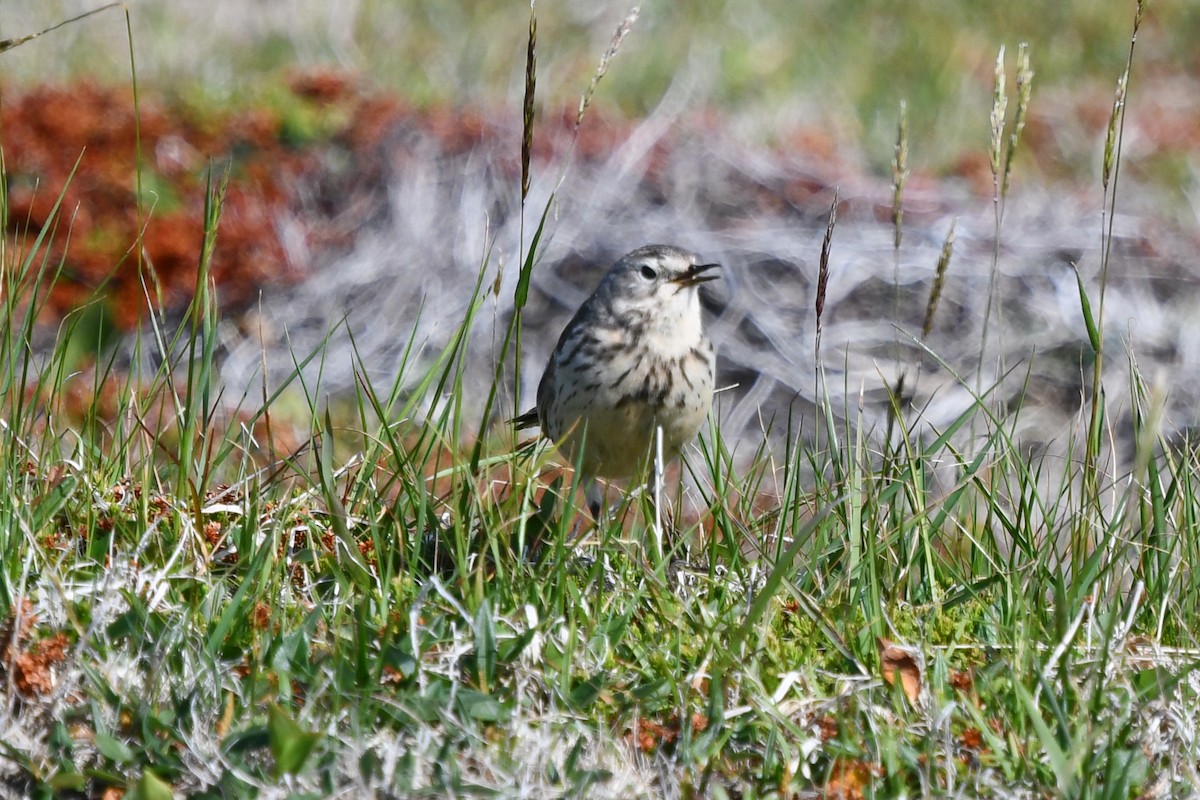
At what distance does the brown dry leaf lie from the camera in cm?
306

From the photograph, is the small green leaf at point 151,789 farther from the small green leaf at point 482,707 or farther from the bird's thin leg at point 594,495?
the bird's thin leg at point 594,495

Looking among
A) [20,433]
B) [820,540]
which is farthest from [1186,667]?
[20,433]

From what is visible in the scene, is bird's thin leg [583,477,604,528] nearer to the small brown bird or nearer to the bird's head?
the small brown bird

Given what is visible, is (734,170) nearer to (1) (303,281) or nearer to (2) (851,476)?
(1) (303,281)

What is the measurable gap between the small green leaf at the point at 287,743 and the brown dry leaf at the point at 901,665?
1.21 meters

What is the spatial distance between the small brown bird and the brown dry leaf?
2.03 m

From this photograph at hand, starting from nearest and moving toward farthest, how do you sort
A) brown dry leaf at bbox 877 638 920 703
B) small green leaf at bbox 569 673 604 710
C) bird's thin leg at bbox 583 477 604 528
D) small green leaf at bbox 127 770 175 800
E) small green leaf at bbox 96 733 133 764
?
small green leaf at bbox 127 770 175 800 < small green leaf at bbox 96 733 133 764 < small green leaf at bbox 569 673 604 710 < brown dry leaf at bbox 877 638 920 703 < bird's thin leg at bbox 583 477 604 528

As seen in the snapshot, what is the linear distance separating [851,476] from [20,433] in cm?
214

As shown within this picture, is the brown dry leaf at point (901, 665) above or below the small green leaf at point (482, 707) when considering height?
below

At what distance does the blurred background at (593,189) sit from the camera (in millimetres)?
9820

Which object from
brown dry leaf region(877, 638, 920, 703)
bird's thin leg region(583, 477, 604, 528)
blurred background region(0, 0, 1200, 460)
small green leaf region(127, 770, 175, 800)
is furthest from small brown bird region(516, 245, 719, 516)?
small green leaf region(127, 770, 175, 800)

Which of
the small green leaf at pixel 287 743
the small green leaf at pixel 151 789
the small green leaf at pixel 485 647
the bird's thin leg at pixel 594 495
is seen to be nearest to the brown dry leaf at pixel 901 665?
the small green leaf at pixel 485 647

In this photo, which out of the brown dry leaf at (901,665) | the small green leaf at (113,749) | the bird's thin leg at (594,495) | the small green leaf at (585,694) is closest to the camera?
the small green leaf at (113,749)

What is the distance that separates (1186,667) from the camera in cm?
295
